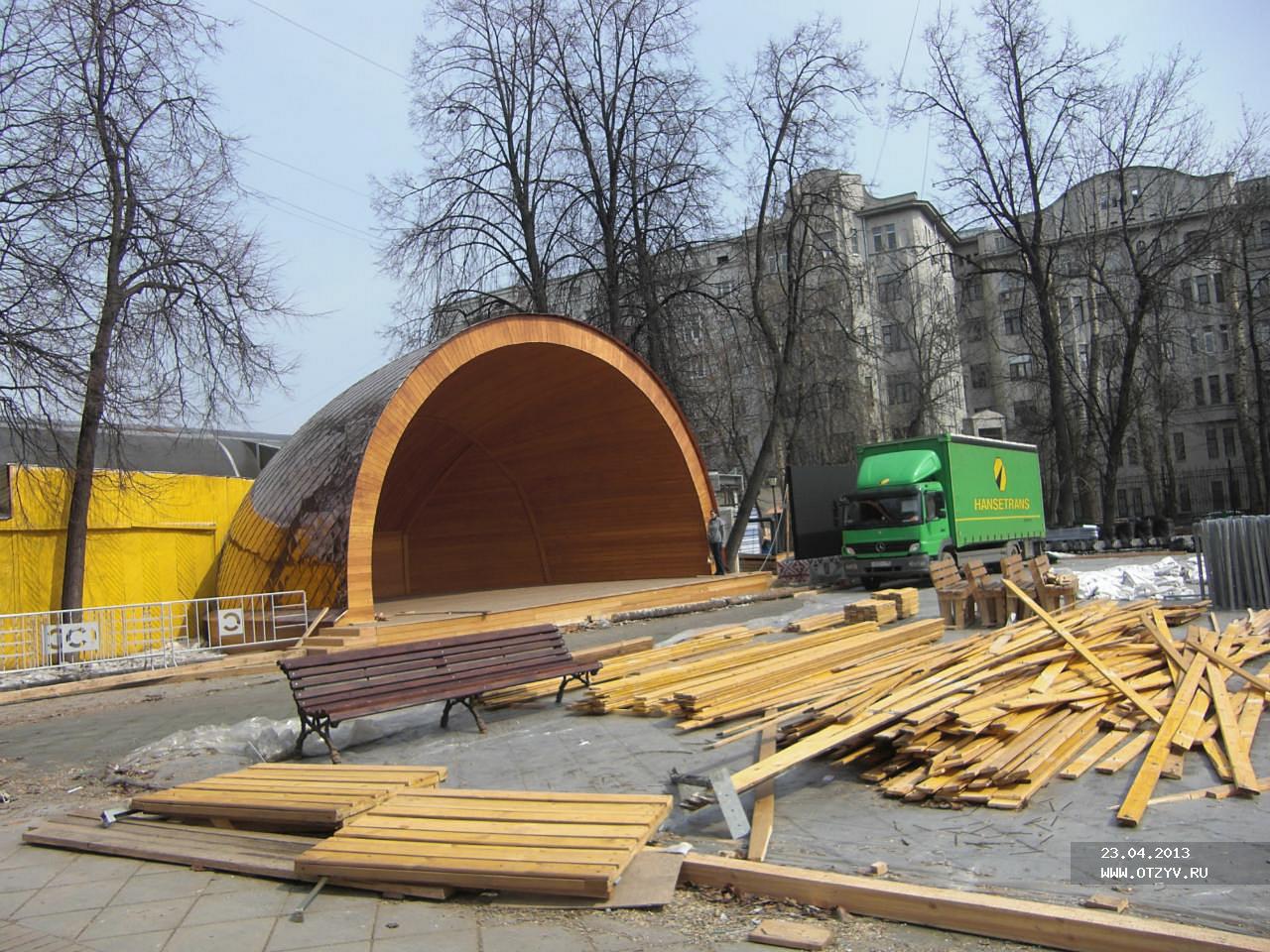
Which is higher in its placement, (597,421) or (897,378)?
(897,378)

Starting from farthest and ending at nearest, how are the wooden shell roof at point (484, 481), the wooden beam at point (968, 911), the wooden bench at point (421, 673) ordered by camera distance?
the wooden shell roof at point (484, 481)
the wooden bench at point (421, 673)
the wooden beam at point (968, 911)

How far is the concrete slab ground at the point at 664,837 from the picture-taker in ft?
13.2

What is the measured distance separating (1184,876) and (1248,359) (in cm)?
5252

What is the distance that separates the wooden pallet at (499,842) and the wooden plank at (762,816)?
490mm

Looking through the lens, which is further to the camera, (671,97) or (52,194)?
(671,97)

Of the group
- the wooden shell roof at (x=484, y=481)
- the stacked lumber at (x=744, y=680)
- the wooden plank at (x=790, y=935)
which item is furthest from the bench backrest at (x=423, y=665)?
the wooden shell roof at (x=484, y=481)

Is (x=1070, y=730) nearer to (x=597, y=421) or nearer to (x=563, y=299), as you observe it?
(x=597, y=421)

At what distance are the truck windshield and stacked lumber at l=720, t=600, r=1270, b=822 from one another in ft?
37.9

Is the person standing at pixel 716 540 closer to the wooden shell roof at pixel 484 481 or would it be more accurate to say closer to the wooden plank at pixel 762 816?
the wooden shell roof at pixel 484 481

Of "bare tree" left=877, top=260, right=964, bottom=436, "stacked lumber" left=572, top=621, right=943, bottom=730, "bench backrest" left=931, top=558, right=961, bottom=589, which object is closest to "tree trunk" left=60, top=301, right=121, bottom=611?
"stacked lumber" left=572, top=621, right=943, bottom=730

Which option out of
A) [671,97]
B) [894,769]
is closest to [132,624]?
[894,769]

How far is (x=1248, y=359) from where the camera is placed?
47844mm

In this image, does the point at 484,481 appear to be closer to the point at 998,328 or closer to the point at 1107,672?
the point at 1107,672

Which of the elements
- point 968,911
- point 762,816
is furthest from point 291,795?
point 968,911
